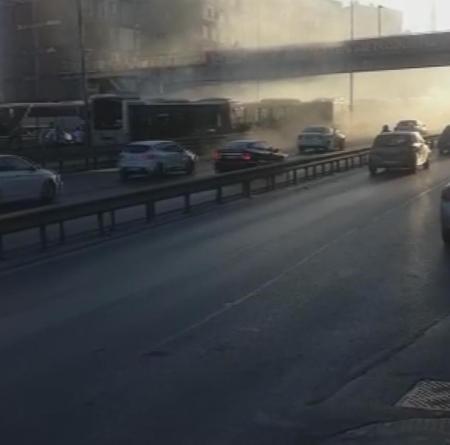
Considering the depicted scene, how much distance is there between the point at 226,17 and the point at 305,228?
33.4 m

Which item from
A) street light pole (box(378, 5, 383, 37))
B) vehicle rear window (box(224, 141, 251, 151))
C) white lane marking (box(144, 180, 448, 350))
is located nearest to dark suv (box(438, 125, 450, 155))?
vehicle rear window (box(224, 141, 251, 151))

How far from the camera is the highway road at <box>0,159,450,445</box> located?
4.14 meters

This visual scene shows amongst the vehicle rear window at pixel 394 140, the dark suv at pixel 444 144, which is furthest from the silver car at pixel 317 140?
the vehicle rear window at pixel 394 140

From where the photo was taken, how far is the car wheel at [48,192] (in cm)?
1670

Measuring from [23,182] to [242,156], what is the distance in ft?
35.9

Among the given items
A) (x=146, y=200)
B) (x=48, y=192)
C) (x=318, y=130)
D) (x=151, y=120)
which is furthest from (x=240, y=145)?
(x=146, y=200)

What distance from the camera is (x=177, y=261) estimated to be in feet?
30.6

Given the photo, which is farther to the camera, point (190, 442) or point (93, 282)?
point (93, 282)

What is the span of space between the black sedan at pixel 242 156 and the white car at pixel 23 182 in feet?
31.6

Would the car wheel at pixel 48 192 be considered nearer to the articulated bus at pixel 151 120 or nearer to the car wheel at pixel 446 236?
the car wheel at pixel 446 236

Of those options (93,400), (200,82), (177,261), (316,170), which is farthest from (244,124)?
(93,400)

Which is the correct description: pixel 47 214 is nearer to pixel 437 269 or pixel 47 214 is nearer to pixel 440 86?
pixel 437 269

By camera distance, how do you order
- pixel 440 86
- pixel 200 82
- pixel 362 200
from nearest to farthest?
pixel 362 200 < pixel 200 82 < pixel 440 86

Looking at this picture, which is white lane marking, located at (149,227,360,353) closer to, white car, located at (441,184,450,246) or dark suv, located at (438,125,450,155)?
white car, located at (441,184,450,246)
